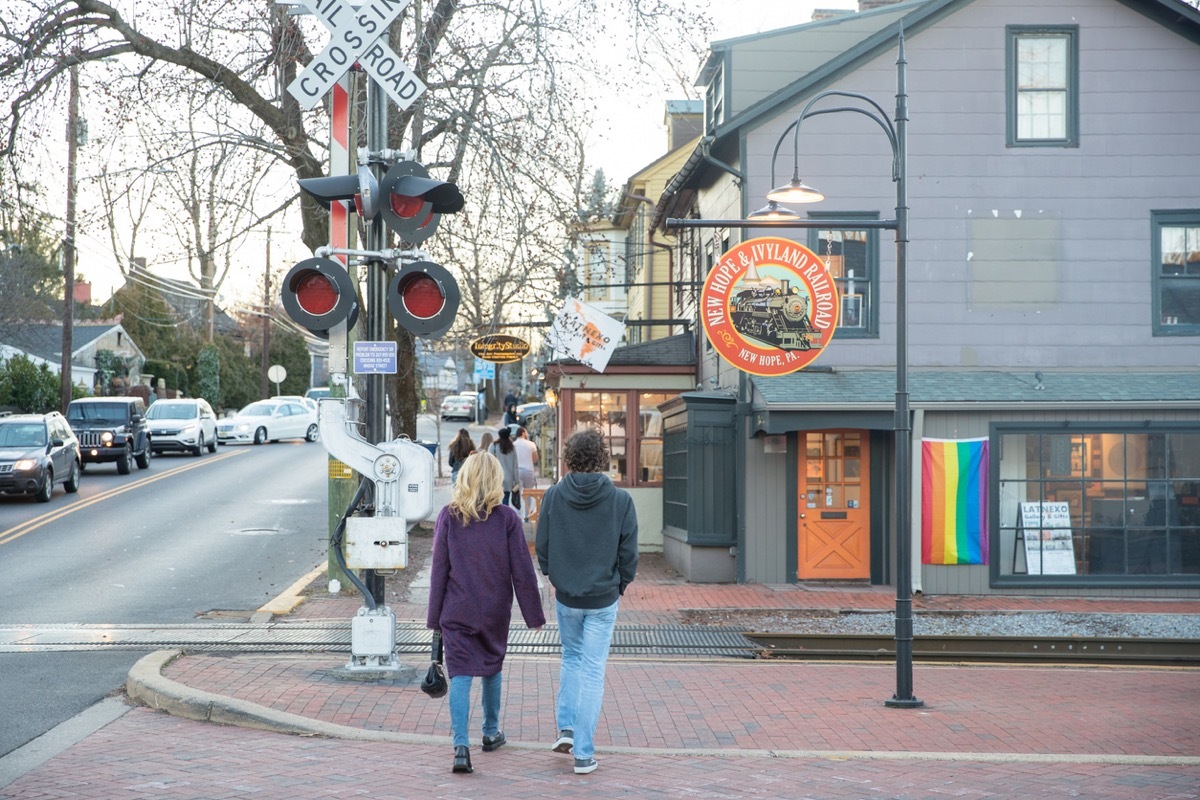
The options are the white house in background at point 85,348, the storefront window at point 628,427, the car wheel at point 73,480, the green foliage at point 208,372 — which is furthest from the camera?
the green foliage at point 208,372

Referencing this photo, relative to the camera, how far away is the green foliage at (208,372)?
5784 centimetres

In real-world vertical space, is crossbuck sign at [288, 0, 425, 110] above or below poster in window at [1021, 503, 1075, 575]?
above

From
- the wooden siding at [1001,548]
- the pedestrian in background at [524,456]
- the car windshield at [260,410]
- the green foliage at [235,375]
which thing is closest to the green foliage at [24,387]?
the car windshield at [260,410]

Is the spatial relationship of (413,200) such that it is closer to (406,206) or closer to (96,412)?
(406,206)

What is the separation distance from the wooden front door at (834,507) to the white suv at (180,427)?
2342cm

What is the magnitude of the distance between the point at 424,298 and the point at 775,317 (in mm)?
7861

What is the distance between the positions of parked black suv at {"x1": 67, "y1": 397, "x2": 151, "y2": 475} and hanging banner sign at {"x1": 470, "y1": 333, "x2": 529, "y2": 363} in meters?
12.0

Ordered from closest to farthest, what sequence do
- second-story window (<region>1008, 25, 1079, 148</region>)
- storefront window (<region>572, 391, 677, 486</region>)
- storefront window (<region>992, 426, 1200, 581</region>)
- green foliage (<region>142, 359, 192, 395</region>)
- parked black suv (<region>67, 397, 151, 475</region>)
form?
1. storefront window (<region>992, 426, 1200, 581</region>)
2. second-story window (<region>1008, 25, 1079, 148</region>)
3. storefront window (<region>572, 391, 677, 486</region>)
4. parked black suv (<region>67, 397, 151, 475</region>)
5. green foliage (<region>142, 359, 192, 395</region>)

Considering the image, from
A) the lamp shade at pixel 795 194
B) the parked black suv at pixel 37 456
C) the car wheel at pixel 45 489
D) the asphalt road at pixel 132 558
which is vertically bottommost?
the asphalt road at pixel 132 558

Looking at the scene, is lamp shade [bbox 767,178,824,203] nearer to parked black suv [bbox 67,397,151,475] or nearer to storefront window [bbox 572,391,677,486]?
storefront window [bbox 572,391,677,486]

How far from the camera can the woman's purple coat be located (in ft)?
21.9

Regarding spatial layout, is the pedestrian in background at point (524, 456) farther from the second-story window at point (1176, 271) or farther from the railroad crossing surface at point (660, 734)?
the second-story window at point (1176, 271)

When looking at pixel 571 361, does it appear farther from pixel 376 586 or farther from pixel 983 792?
pixel 983 792

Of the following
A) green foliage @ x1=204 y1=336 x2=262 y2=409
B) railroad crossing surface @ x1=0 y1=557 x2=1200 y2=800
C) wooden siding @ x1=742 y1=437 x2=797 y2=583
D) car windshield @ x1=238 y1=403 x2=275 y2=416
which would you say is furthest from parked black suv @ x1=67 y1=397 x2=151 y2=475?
green foliage @ x1=204 y1=336 x2=262 y2=409
